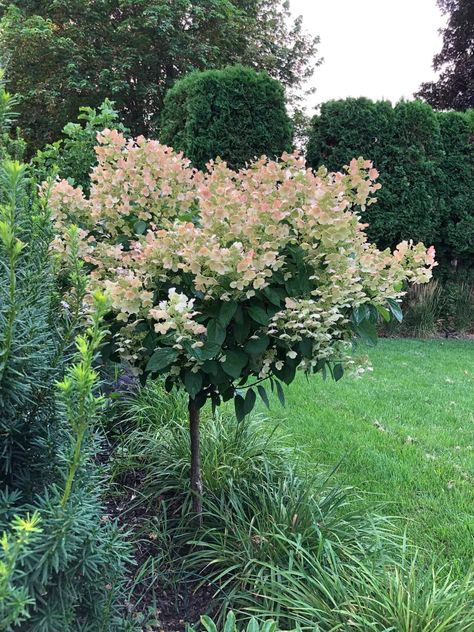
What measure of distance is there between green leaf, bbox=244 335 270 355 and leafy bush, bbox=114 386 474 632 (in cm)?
74

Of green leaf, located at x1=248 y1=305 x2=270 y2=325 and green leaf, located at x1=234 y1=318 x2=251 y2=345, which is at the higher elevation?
green leaf, located at x1=248 y1=305 x2=270 y2=325

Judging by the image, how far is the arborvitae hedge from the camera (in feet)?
22.2

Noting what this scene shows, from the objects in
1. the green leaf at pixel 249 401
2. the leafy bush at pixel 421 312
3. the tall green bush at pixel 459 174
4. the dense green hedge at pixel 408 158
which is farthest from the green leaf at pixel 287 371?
the tall green bush at pixel 459 174

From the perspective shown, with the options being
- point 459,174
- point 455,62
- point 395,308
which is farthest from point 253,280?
point 455,62

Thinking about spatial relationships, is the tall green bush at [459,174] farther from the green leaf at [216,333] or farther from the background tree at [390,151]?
the green leaf at [216,333]

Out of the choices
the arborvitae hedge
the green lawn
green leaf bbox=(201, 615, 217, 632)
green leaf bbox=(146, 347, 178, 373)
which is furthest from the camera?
the arborvitae hedge

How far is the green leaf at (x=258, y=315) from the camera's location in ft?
5.04

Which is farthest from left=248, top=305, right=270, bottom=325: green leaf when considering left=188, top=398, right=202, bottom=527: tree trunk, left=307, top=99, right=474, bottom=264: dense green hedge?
left=307, top=99, right=474, bottom=264: dense green hedge

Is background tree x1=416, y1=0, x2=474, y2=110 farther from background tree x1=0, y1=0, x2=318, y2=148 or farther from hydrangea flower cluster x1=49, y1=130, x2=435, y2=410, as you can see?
hydrangea flower cluster x1=49, y1=130, x2=435, y2=410

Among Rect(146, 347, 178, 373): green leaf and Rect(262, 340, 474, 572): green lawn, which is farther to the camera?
Rect(262, 340, 474, 572): green lawn

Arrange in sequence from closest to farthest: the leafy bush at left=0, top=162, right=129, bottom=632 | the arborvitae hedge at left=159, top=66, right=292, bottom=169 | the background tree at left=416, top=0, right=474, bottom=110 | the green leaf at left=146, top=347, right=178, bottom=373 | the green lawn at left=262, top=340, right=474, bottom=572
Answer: the leafy bush at left=0, top=162, right=129, bottom=632 < the green leaf at left=146, top=347, right=178, bottom=373 < the green lawn at left=262, top=340, right=474, bottom=572 < the arborvitae hedge at left=159, top=66, right=292, bottom=169 < the background tree at left=416, top=0, right=474, bottom=110

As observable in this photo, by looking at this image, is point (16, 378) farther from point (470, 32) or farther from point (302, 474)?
point (470, 32)

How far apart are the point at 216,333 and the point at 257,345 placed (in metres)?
0.14

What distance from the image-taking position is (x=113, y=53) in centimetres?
1142
